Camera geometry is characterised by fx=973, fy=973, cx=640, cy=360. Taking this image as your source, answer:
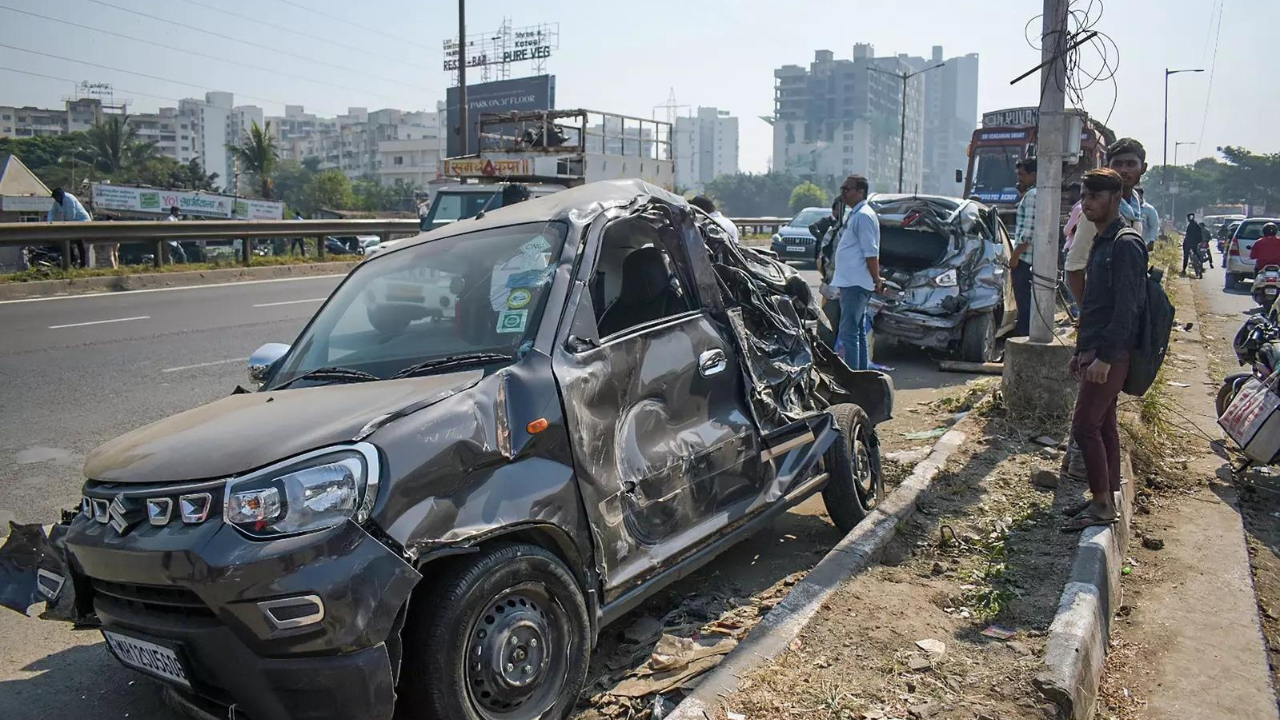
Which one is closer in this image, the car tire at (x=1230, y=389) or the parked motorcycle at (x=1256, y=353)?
the parked motorcycle at (x=1256, y=353)

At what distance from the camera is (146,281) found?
16.6 metres

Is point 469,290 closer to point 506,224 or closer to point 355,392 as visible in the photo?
point 506,224

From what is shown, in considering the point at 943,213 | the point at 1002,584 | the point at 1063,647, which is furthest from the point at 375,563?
the point at 943,213

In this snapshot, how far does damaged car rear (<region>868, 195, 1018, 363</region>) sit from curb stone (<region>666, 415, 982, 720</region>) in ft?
16.0

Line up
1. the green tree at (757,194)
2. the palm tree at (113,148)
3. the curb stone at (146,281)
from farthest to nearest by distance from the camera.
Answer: the green tree at (757,194)
the palm tree at (113,148)
the curb stone at (146,281)

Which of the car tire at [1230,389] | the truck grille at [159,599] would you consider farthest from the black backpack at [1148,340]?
the truck grille at [159,599]

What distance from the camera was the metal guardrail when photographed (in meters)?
15.4

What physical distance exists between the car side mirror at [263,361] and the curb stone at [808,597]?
2.29 meters

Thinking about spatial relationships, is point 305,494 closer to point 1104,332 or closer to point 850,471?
point 850,471

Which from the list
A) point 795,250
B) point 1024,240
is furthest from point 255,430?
point 795,250

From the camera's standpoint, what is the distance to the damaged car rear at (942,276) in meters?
10.5

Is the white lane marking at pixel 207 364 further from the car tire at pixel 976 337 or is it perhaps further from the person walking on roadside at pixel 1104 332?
the person walking on roadside at pixel 1104 332

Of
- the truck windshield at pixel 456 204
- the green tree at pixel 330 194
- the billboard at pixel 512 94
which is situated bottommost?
the truck windshield at pixel 456 204

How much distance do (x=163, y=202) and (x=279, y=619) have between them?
57686 mm
